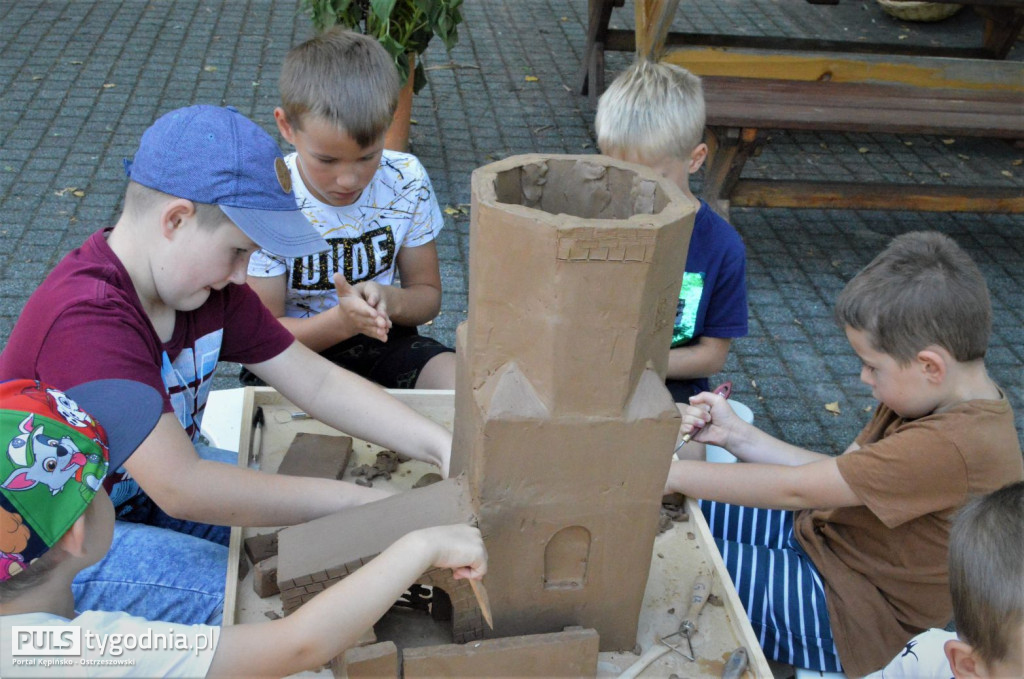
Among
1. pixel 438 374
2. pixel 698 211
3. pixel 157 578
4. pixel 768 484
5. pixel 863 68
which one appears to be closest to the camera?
pixel 157 578

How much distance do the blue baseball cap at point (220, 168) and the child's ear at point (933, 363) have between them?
53.4 inches

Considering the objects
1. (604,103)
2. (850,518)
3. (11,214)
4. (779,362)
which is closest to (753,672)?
(850,518)

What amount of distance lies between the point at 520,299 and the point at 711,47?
16.5 feet

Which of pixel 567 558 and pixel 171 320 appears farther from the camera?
pixel 171 320

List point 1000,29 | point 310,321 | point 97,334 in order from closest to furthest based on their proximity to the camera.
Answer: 1. point 97,334
2. point 310,321
3. point 1000,29

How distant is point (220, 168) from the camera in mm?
1717

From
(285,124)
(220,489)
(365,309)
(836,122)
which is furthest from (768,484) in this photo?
(836,122)

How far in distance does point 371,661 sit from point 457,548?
24 cm

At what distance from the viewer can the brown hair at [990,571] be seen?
5.05 feet

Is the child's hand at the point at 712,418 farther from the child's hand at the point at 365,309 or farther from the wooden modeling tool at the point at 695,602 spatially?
the child's hand at the point at 365,309

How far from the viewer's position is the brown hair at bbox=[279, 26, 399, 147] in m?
2.45

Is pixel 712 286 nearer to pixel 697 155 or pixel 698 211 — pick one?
pixel 698 211

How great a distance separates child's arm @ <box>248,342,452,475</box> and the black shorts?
65 centimetres

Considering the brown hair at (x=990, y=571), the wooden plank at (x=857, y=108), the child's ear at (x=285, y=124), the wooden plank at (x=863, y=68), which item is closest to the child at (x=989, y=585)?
the brown hair at (x=990, y=571)
